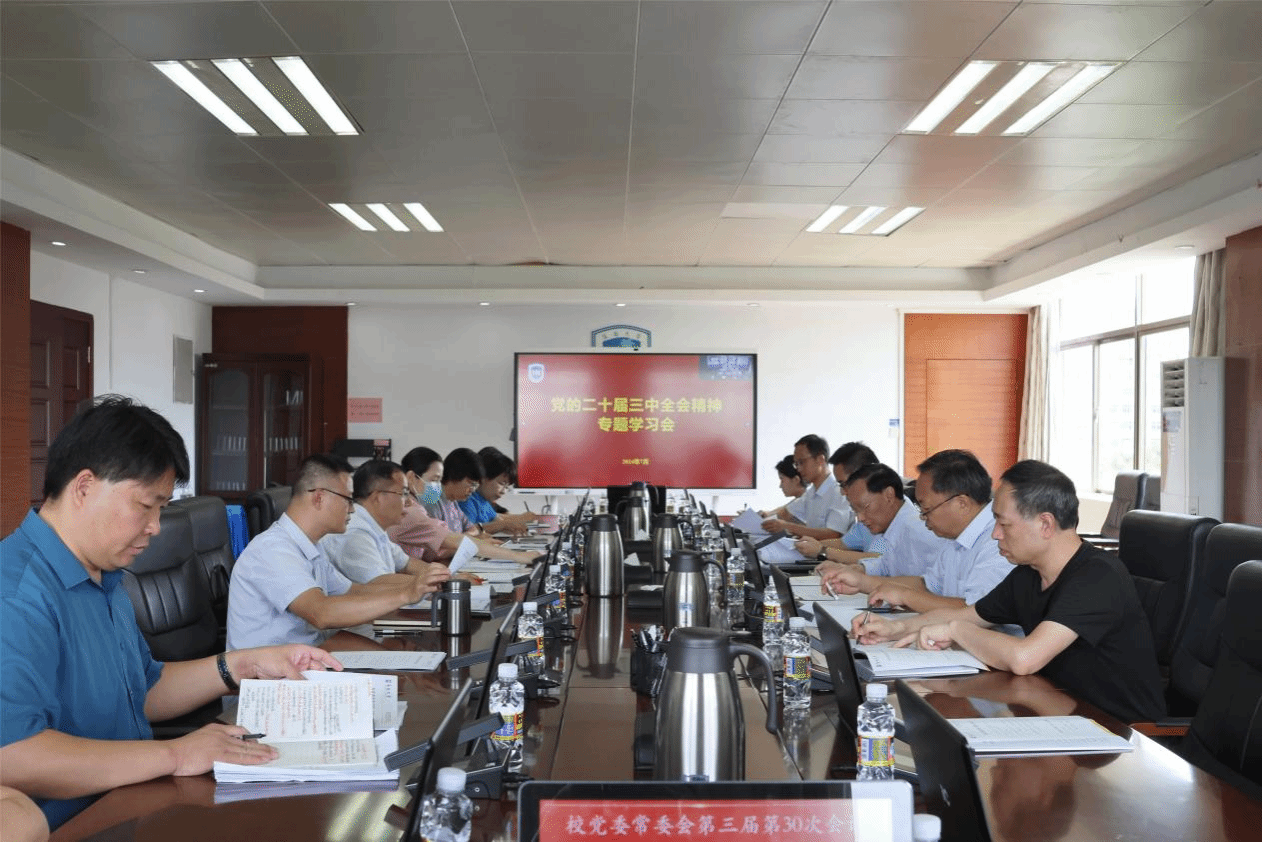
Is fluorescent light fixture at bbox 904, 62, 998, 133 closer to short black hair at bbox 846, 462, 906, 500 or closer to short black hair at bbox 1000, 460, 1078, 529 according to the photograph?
short black hair at bbox 846, 462, 906, 500

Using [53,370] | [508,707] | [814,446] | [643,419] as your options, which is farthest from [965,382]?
[508,707]

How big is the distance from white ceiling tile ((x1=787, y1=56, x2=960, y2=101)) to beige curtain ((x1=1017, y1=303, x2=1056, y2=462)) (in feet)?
18.3

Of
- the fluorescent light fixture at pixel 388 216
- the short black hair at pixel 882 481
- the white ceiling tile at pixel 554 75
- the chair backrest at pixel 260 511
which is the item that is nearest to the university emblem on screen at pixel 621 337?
the fluorescent light fixture at pixel 388 216

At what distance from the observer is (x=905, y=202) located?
661cm

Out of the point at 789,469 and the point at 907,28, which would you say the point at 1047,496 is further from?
the point at 789,469

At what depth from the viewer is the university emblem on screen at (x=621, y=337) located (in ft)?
32.3

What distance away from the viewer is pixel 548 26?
3.79m

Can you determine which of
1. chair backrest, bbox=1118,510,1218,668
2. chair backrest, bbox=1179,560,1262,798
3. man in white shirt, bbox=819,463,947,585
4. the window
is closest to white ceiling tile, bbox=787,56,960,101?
man in white shirt, bbox=819,463,947,585

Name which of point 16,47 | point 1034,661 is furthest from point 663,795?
point 16,47

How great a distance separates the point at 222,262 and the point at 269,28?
16.8ft

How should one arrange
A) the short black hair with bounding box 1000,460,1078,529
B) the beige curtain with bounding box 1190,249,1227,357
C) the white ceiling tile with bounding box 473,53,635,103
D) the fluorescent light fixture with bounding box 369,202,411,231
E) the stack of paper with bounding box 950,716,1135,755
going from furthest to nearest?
the fluorescent light fixture with bounding box 369,202,411,231, the beige curtain with bounding box 1190,249,1227,357, the white ceiling tile with bounding box 473,53,635,103, the short black hair with bounding box 1000,460,1078,529, the stack of paper with bounding box 950,716,1135,755

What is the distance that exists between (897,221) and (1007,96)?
2.66 meters

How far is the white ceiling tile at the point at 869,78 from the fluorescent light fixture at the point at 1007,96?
0.32 m

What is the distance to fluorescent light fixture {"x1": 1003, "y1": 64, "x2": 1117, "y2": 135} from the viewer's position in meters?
4.29
